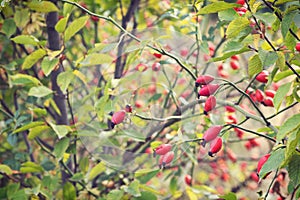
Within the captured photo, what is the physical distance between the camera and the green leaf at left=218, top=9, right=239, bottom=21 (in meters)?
1.00

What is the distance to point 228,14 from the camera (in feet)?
3.29

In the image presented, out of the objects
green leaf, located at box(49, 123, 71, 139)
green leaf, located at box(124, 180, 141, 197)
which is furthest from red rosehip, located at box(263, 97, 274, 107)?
green leaf, located at box(49, 123, 71, 139)

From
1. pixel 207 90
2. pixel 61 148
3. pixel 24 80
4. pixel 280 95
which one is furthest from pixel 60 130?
pixel 280 95

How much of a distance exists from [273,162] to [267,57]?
17cm

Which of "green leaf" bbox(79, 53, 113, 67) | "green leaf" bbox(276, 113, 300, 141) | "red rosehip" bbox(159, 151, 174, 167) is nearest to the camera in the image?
"green leaf" bbox(276, 113, 300, 141)

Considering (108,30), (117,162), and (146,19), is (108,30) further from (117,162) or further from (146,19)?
(117,162)

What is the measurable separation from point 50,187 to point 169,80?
1.32 ft

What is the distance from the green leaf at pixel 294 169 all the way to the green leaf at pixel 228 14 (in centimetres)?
26

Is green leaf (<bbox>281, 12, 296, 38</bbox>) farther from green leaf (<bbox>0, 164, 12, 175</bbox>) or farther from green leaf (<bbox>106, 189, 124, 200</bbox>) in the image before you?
green leaf (<bbox>0, 164, 12, 175</bbox>)

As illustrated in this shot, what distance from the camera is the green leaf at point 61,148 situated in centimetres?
131

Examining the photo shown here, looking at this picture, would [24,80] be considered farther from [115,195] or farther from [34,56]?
[115,195]

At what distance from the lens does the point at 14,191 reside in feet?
4.73

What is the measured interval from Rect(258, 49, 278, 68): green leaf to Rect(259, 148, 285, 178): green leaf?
0.47ft

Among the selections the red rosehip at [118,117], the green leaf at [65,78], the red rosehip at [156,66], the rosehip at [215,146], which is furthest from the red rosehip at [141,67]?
the rosehip at [215,146]
